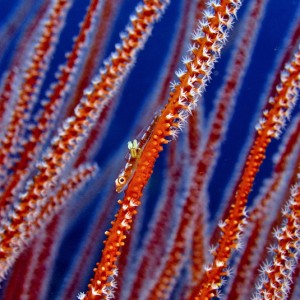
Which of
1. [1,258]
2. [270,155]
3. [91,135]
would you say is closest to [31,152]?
[91,135]

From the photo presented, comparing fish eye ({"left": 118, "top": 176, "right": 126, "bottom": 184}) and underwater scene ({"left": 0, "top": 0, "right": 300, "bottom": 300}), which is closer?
fish eye ({"left": 118, "top": 176, "right": 126, "bottom": 184})

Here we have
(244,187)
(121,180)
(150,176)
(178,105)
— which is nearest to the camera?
(178,105)

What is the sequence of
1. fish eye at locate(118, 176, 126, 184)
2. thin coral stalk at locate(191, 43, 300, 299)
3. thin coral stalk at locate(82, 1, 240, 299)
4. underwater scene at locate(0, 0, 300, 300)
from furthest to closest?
underwater scene at locate(0, 0, 300, 300)
thin coral stalk at locate(191, 43, 300, 299)
fish eye at locate(118, 176, 126, 184)
thin coral stalk at locate(82, 1, 240, 299)

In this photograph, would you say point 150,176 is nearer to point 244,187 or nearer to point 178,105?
point 244,187

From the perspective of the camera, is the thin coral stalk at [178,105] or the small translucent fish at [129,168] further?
the small translucent fish at [129,168]

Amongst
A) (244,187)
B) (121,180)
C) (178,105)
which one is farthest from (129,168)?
(244,187)

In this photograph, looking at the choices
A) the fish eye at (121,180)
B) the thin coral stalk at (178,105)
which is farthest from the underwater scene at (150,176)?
the thin coral stalk at (178,105)

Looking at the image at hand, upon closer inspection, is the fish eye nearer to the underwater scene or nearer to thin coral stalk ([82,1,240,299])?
the underwater scene

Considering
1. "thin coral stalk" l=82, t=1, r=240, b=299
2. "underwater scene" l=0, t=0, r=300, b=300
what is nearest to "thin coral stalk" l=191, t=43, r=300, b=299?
"underwater scene" l=0, t=0, r=300, b=300

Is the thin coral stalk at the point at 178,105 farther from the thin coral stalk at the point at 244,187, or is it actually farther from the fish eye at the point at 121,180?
the thin coral stalk at the point at 244,187

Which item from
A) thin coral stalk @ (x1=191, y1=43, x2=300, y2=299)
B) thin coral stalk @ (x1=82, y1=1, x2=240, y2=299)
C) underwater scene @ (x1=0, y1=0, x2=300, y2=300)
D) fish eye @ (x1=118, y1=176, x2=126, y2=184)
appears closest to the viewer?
thin coral stalk @ (x1=82, y1=1, x2=240, y2=299)

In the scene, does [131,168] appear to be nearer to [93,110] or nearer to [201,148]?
[93,110]
